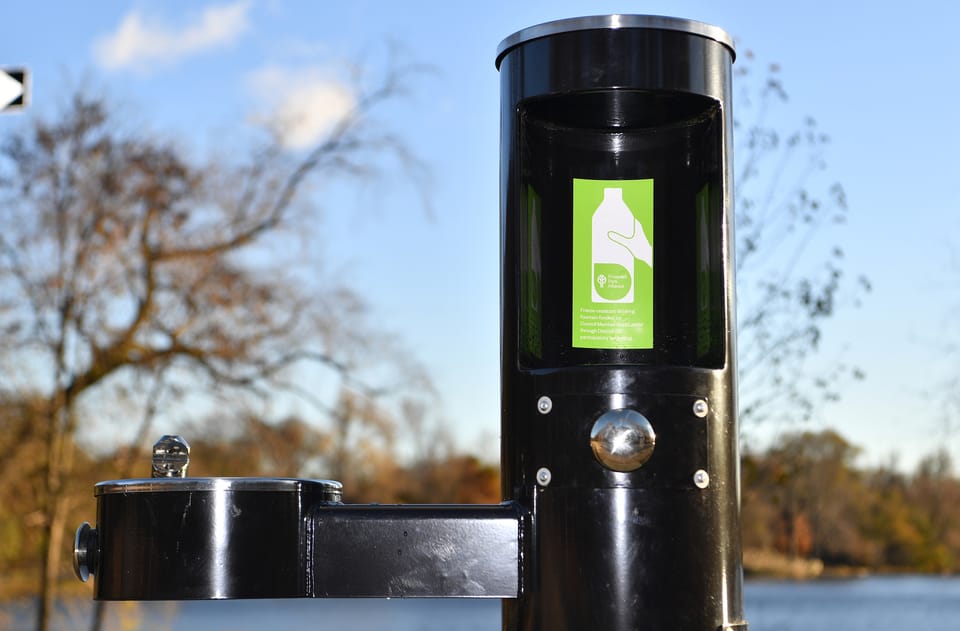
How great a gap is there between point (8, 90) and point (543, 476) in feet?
9.20

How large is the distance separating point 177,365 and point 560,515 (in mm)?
9318

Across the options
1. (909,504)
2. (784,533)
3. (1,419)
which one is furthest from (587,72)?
(909,504)

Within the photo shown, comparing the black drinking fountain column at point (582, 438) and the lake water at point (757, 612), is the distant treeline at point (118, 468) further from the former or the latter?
the lake water at point (757, 612)

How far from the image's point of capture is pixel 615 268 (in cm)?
182

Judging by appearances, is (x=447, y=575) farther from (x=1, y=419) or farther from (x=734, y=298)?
(x=1, y=419)

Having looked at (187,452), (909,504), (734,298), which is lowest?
(909,504)

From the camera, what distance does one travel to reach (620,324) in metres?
1.80

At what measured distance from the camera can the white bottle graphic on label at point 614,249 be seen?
1.81 metres

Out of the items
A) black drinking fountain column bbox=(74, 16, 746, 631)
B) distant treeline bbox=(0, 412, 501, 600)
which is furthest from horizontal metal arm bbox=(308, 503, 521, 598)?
distant treeline bbox=(0, 412, 501, 600)

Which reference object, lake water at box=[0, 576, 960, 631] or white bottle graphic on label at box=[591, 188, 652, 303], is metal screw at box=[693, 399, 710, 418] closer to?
white bottle graphic on label at box=[591, 188, 652, 303]

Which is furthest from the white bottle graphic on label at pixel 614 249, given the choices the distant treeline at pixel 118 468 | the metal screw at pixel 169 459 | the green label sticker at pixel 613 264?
the distant treeline at pixel 118 468

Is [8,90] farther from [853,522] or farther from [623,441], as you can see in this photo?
[853,522]

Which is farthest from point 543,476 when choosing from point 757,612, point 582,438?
point 757,612

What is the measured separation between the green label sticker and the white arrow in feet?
8.52
